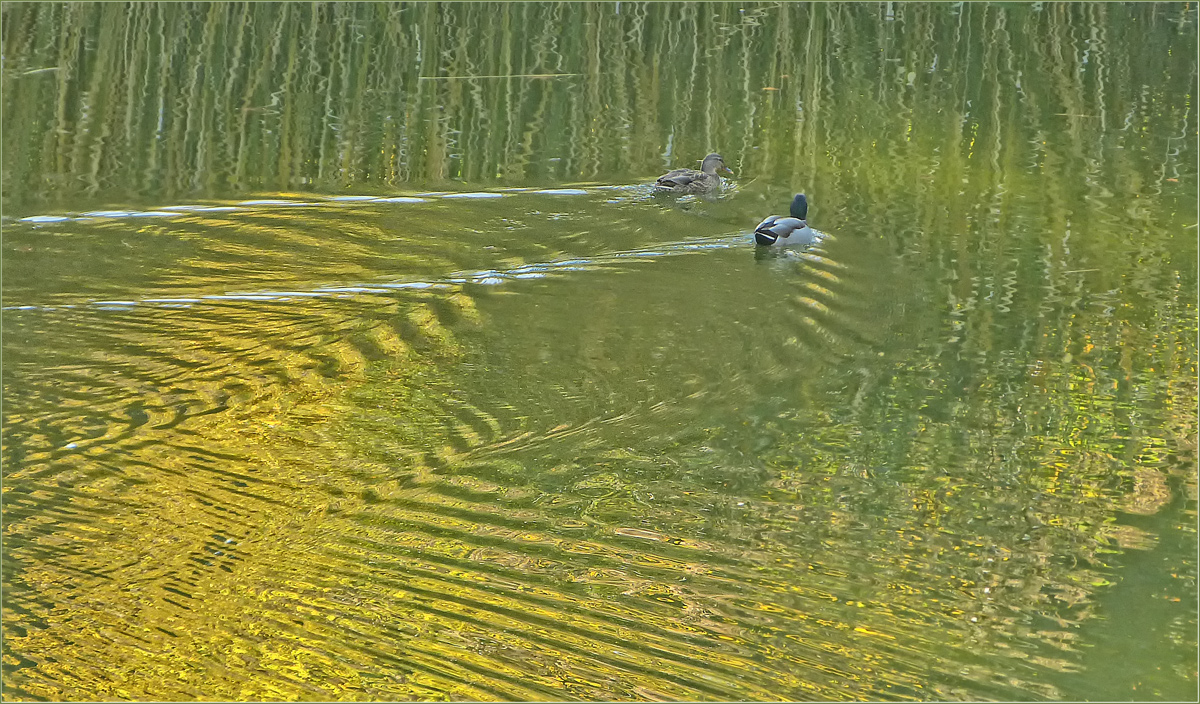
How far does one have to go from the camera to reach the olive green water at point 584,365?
498 cm

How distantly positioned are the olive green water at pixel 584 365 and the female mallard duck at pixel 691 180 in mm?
156

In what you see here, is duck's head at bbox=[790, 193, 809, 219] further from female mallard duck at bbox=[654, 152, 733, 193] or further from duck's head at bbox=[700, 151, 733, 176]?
duck's head at bbox=[700, 151, 733, 176]

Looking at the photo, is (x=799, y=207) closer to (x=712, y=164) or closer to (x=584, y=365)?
(x=712, y=164)

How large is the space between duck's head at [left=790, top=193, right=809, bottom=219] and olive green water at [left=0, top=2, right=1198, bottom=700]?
0.31 meters

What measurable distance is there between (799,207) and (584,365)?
2.71 meters

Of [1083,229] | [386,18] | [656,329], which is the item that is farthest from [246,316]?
[386,18]

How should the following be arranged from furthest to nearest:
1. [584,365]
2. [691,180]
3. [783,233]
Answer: [691,180] < [783,233] < [584,365]

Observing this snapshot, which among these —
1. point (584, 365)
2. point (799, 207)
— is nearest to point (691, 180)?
point (799, 207)

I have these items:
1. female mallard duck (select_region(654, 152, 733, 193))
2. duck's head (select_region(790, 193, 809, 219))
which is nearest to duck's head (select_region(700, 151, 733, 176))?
female mallard duck (select_region(654, 152, 733, 193))

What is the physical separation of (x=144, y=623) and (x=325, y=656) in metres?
0.71

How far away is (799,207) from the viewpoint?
9328 millimetres

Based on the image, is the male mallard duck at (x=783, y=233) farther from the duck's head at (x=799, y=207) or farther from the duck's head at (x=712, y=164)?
the duck's head at (x=712, y=164)

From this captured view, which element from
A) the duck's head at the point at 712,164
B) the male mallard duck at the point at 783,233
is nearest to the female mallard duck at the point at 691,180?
the duck's head at the point at 712,164

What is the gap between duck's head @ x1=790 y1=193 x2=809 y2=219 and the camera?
931 cm
